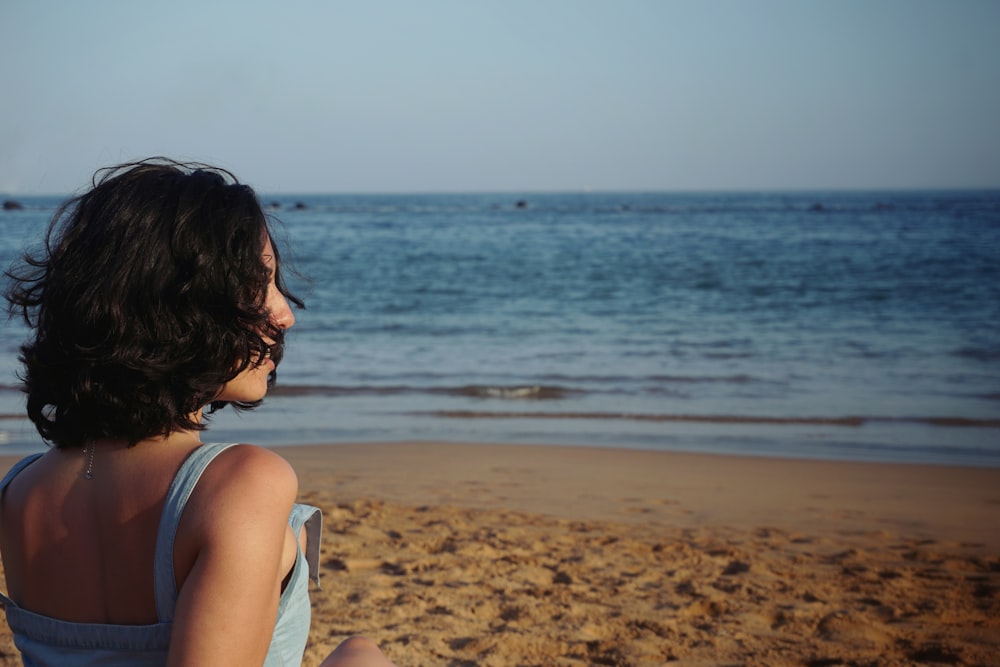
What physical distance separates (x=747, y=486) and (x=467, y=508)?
1.97 meters

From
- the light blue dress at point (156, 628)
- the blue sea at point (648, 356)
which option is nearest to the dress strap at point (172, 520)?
the light blue dress at point (156, 628)

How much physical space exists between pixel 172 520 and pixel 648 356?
1040 cm

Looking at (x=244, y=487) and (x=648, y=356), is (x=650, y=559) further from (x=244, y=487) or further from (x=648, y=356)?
(x=648, y=356)

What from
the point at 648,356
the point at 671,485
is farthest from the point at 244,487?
the point at 648,356

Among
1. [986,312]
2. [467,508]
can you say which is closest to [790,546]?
[467,508]

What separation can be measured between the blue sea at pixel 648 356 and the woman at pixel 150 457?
389 mm

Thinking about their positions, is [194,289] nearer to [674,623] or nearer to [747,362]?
[674,623]

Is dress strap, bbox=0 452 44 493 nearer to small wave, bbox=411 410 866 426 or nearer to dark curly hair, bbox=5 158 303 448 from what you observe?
dark curly hair, bbox=5 158 303 448

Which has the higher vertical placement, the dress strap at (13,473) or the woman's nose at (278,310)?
the woman's nose at (278,310)

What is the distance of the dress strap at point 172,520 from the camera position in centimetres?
106

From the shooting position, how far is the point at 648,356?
11203mm

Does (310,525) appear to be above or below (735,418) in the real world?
above

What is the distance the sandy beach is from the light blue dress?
6.64 ft

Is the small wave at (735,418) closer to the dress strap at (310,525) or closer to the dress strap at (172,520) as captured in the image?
the dress strap at (310,525)
